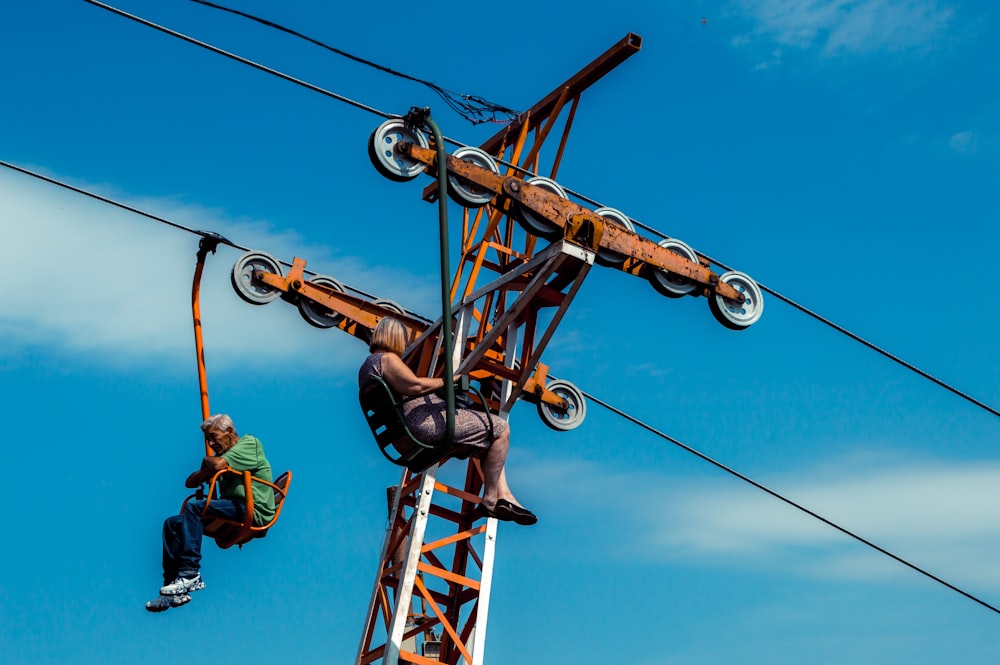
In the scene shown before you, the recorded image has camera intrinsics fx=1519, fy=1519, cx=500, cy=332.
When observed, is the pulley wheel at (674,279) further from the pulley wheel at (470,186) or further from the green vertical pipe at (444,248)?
the green vertical pipe at (444,248)

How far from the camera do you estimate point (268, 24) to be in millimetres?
12641

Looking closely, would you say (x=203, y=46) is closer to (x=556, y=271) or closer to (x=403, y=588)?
(x=556, y=271)

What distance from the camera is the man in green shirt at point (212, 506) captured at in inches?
443

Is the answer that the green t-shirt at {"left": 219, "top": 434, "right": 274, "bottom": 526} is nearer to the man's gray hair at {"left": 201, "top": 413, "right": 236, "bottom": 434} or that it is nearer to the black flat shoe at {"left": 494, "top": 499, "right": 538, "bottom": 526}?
the man's gray hair at {"left": 201, "top": 413, "right": 236, "bottom": 434}

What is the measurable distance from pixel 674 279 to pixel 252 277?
459 cm

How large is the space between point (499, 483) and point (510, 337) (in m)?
1.83

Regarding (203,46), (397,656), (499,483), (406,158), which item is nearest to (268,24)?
(203,46)

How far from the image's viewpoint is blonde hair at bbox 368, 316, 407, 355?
1027cm

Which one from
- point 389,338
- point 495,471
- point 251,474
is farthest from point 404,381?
point 251,474

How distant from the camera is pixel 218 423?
38.8ft

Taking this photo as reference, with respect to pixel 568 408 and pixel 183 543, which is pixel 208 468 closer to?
pixel 183 543

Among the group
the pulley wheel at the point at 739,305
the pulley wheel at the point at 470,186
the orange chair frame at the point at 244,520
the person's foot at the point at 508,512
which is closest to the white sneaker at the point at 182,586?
the orange chair frame at the point at 244,520

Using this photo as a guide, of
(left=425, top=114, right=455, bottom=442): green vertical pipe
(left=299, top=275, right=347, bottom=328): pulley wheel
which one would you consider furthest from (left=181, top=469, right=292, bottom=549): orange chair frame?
(left=425, top=114, right=455, bottom=442): green vertical pipe

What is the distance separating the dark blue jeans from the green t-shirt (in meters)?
0.27
